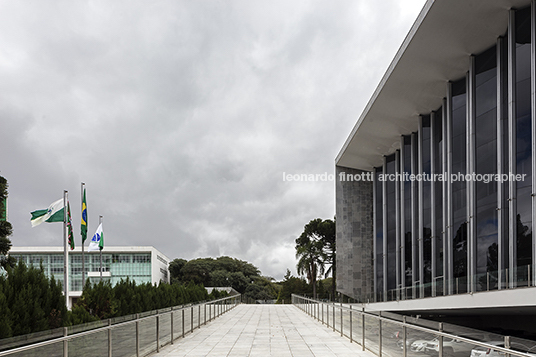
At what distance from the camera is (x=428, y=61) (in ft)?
82.9

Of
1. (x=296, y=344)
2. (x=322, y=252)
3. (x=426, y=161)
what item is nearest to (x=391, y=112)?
(x=426, y=161)

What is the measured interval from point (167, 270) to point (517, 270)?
83.3 m

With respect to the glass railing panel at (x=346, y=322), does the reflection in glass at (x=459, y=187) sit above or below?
above

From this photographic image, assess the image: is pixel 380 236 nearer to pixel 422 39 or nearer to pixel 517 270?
pixel 422 39

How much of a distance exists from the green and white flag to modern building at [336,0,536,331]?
59.4 feet

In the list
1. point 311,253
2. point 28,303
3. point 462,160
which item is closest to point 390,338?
point 28,303

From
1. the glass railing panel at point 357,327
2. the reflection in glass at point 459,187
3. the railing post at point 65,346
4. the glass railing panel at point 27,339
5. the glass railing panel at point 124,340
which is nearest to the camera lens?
the glass railing panel at point 27,339

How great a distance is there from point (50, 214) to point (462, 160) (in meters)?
Result: 20.1

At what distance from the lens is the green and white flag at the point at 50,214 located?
25.9m

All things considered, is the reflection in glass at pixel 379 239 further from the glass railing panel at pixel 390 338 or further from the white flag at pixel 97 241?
the glass railing panel at pixel 390 338

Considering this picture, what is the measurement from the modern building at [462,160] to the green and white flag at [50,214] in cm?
1812

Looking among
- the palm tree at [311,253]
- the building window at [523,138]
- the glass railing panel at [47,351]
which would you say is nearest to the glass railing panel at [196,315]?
the glass railing panel at [47,351]

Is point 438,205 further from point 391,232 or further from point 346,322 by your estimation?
point 346,322

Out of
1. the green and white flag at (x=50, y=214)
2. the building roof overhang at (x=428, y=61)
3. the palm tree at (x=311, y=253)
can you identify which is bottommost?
the palm tree at (x=311, y=253)
